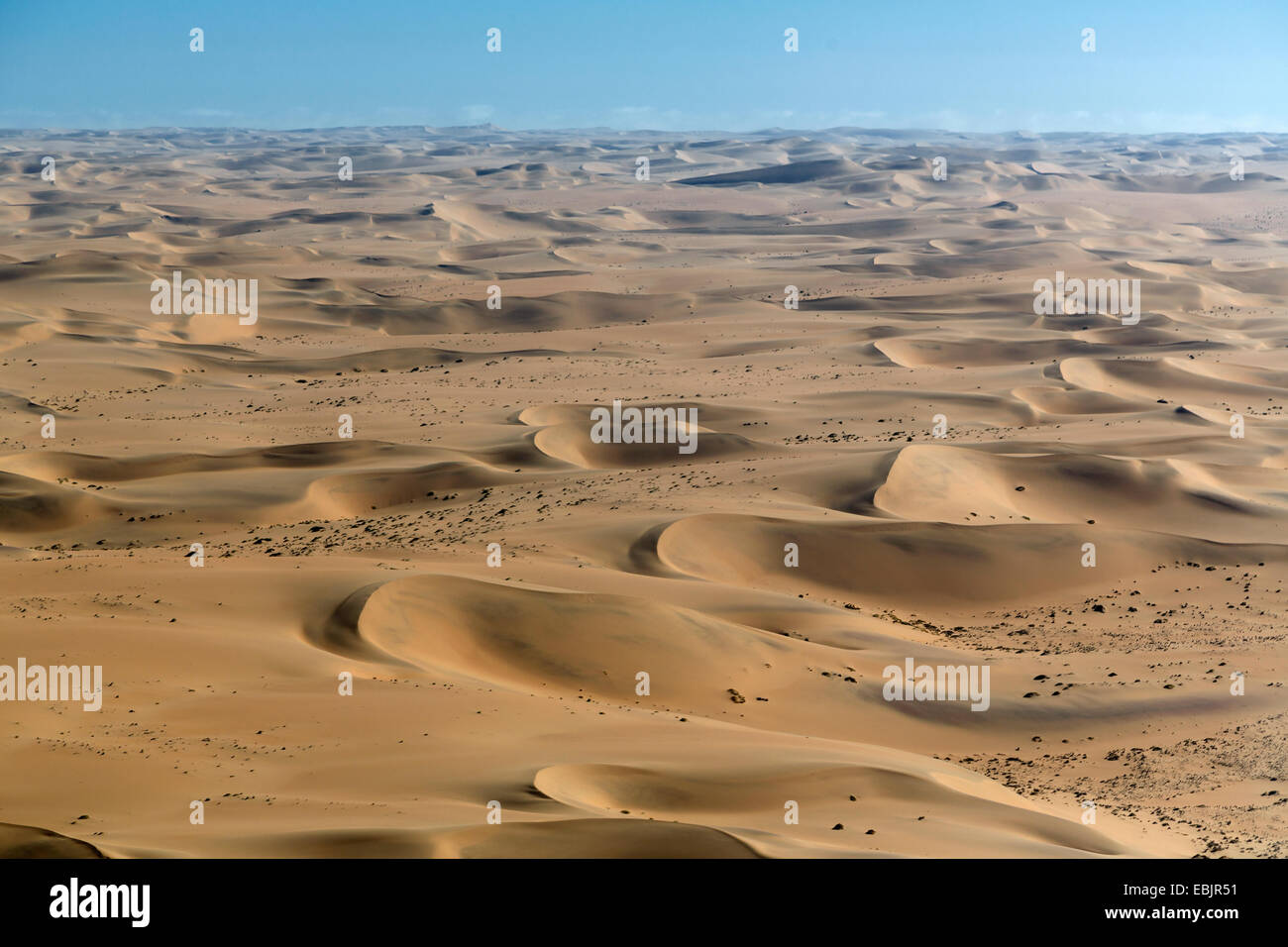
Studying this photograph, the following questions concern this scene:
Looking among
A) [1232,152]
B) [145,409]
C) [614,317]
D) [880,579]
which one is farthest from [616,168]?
[880,579]

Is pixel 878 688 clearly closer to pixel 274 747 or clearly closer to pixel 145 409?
pixel 274 747

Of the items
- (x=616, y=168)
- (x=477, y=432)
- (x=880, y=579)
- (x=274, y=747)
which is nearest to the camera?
(x=274, y=747)

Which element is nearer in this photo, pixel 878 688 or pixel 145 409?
pixel 878 688

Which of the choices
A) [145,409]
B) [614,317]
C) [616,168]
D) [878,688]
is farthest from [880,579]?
[616,168]
